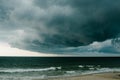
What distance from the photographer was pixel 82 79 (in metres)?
29.4

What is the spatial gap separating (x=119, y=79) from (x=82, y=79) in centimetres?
593

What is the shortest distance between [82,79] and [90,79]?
3.51ft

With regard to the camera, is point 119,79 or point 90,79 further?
point 119,79

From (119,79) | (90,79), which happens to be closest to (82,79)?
(90,79)

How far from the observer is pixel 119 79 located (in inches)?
1238

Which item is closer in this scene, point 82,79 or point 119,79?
point 82,79

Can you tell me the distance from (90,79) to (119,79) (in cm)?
499

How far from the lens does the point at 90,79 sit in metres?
29.3

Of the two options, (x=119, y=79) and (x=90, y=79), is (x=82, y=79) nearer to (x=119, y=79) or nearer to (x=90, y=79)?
(x=90, y=79)
